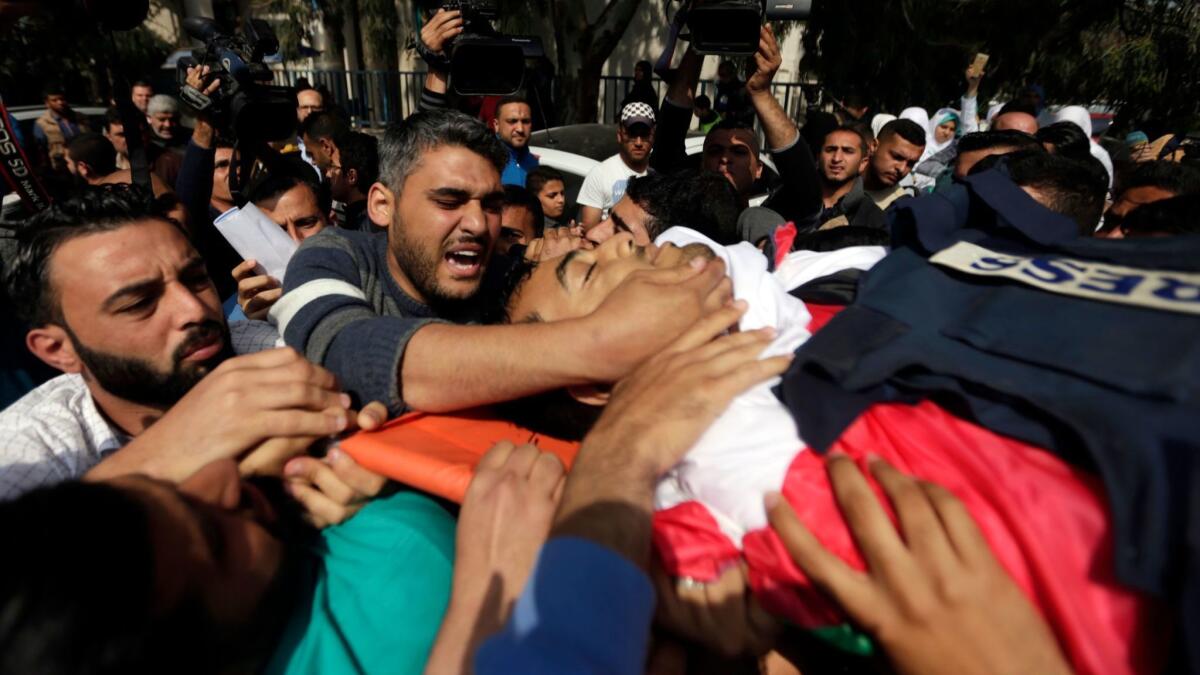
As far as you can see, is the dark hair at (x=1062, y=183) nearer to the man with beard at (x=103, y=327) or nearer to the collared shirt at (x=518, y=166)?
the man with beard at (x=103, y=327)

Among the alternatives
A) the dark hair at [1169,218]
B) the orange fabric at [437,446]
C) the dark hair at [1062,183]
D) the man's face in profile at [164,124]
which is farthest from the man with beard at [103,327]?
the man's face in profile at [164,124]

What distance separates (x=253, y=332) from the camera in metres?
2.43

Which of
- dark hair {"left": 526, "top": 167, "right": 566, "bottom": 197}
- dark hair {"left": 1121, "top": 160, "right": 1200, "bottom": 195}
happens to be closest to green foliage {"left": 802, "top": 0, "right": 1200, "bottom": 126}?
dark hair {"left": 526, "top": 167, "right": 566, "bottom": 197}

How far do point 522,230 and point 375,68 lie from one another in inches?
704

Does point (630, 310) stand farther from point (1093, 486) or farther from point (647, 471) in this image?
point (1093, 486)

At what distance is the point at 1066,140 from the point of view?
16.1 ft

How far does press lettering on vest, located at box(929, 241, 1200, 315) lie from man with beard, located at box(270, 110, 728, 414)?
21.8 inches

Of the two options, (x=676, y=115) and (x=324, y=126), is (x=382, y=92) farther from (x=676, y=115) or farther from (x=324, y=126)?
(x=676, y=115)

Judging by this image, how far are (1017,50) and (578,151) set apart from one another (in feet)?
53.4

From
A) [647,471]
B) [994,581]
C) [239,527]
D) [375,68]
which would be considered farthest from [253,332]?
[375,68]

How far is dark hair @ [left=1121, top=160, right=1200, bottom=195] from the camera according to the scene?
333 centimetres

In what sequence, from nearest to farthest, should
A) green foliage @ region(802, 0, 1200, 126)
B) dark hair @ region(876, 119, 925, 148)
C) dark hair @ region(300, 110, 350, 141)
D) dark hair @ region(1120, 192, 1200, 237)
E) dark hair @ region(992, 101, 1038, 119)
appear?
dark hair @ region(1120, 192, 1200, 237) < dark hair @ region(876, 119, 925, 148) < dark hair @ region(300, 110, 350, 141) < dark hair @ region(992, 101, 1038, 119) < green foliage @ region(802, 0, 1200, 126)

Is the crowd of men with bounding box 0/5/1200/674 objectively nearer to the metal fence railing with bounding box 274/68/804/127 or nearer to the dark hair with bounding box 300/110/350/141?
the dark hair with bounding box 300/110/350/141

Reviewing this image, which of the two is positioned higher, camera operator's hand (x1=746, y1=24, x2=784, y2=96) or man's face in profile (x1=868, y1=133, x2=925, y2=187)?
camera operator's hand (x1=746, y1=24, x2=784, y2=96)
